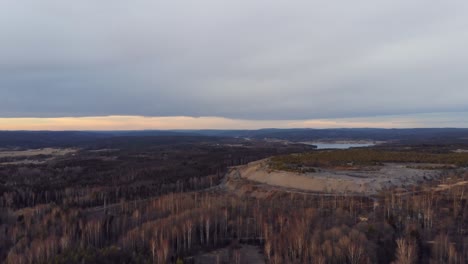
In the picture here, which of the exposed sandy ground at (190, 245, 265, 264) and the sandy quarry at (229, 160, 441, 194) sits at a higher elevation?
the sandy quarry at (229, 160, 441, 194)

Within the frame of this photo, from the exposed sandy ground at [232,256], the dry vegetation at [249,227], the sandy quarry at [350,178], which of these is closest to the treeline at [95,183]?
the dry vegetation at [249,227]

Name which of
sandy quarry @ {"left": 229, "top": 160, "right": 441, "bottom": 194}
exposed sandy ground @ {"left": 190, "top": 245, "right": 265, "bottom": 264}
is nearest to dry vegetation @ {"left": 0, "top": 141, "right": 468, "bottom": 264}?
exposed sandy ground @ {"left": 190, "top": 245, "right": 265, "bottom": 264}

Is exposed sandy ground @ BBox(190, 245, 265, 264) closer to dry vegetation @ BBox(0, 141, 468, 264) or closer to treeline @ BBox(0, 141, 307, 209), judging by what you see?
dry vegetation @ BBox(0, 141, 468, 264)

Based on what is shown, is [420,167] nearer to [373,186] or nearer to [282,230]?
[373,186]

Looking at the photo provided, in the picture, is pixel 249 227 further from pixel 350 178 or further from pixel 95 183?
pixel 95 183

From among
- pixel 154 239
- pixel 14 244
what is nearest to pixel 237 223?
pixel 154 239

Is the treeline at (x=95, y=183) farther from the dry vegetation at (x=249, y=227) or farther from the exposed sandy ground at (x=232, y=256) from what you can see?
the exposed sandy ground at (x=232, y=256)
